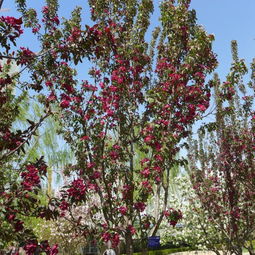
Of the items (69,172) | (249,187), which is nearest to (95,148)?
(69,172)

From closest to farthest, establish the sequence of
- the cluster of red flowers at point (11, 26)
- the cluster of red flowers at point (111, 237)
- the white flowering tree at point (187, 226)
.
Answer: the cluster of red flowers at point (11, 26) → the cluster of red flowers at point (111, 237) → the white flowering tree at point (187, 226)

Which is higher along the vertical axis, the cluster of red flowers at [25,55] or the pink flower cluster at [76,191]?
the cluster of red flowers at [25,55]

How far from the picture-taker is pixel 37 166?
429cm

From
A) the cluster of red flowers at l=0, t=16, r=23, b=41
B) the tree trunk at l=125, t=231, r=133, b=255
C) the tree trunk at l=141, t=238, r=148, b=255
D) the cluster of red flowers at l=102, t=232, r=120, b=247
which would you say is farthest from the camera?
the tree trunk at l=141, t=238, r=148, b=255

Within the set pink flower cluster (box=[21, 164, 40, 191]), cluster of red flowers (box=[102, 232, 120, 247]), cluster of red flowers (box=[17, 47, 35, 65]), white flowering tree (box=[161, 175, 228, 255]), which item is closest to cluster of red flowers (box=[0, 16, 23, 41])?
Result: cluster of red flowers (box=[17, 47, 35, 65])

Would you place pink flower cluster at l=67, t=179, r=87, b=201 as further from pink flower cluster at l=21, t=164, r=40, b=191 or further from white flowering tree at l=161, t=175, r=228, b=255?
white flowering tree at l=161, t=175, r=228, b=255

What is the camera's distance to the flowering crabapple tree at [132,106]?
20.9ft

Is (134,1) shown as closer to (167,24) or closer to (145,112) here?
(167,24)

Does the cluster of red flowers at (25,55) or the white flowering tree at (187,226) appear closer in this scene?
the cluster of red flowers at (25,55)

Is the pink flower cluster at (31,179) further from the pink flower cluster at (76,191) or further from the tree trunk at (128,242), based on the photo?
the tree trunk at (128,242)

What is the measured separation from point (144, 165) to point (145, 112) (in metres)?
1.49

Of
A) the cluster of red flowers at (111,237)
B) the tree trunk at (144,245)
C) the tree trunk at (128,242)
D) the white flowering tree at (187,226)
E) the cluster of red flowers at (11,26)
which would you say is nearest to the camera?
the cluster of red flowers at (11,26)

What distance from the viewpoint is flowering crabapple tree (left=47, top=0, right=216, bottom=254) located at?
20.9ft

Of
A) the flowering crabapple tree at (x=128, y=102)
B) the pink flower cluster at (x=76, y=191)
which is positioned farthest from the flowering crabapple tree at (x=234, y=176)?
the pink flower cluster at (x=76, y=191)
